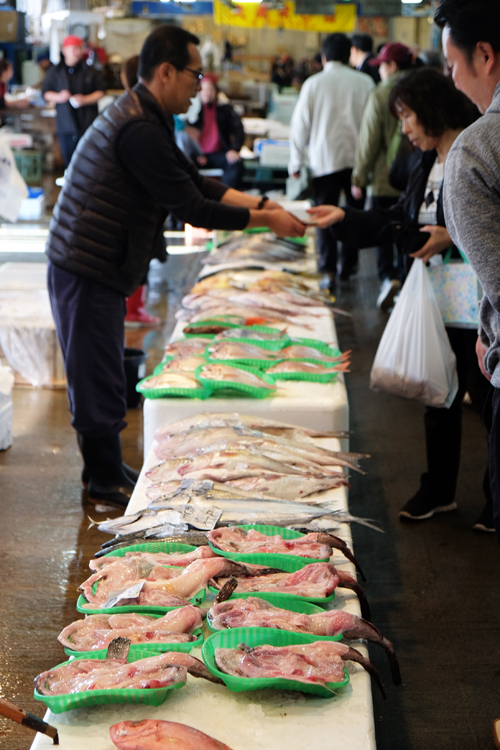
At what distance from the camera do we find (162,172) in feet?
11.1

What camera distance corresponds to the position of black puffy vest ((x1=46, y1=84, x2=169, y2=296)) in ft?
11.3

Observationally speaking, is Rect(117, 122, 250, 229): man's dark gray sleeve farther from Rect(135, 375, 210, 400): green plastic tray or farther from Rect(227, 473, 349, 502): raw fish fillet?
Rect(227, 473, 349, 502): raw fish fillet

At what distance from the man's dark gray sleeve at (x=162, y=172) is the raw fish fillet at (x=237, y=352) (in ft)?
1.89

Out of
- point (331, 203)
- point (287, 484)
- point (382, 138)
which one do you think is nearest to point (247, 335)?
point (287, 484)

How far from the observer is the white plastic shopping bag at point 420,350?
3.45 meters

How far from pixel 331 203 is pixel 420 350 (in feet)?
16.6

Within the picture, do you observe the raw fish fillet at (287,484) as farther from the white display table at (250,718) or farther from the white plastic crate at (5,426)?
the white plastic crate at (5,426)

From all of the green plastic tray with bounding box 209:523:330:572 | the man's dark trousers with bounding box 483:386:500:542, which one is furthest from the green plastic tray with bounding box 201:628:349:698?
the man's dark trousers with bounding box 483:386:500:542

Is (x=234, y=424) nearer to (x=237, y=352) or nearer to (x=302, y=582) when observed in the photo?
(x=237, y=352)

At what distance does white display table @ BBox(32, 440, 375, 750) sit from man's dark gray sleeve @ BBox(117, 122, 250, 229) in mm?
2259

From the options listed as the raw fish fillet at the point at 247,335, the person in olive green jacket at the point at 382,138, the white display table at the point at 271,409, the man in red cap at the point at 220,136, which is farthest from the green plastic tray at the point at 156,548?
the man in red cap at the point at 220,136

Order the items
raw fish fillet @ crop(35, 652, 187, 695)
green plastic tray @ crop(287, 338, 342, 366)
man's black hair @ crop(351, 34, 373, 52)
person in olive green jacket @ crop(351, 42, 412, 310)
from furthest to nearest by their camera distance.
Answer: man's black hair @ crop(351, 34, 373, 52)
person in olive green jacket @ crop(351, 42, 412, 310)
green plastic tray @ crop(287, 338, 342, 366)
raw fish fillet @ crop(35, 652, 187, 695)

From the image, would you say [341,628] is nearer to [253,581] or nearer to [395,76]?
[253,581]

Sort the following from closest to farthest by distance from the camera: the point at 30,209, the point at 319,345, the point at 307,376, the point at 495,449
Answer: the point at 495,449
the point at 307,376
the point at 319,345
the point at 30,209
